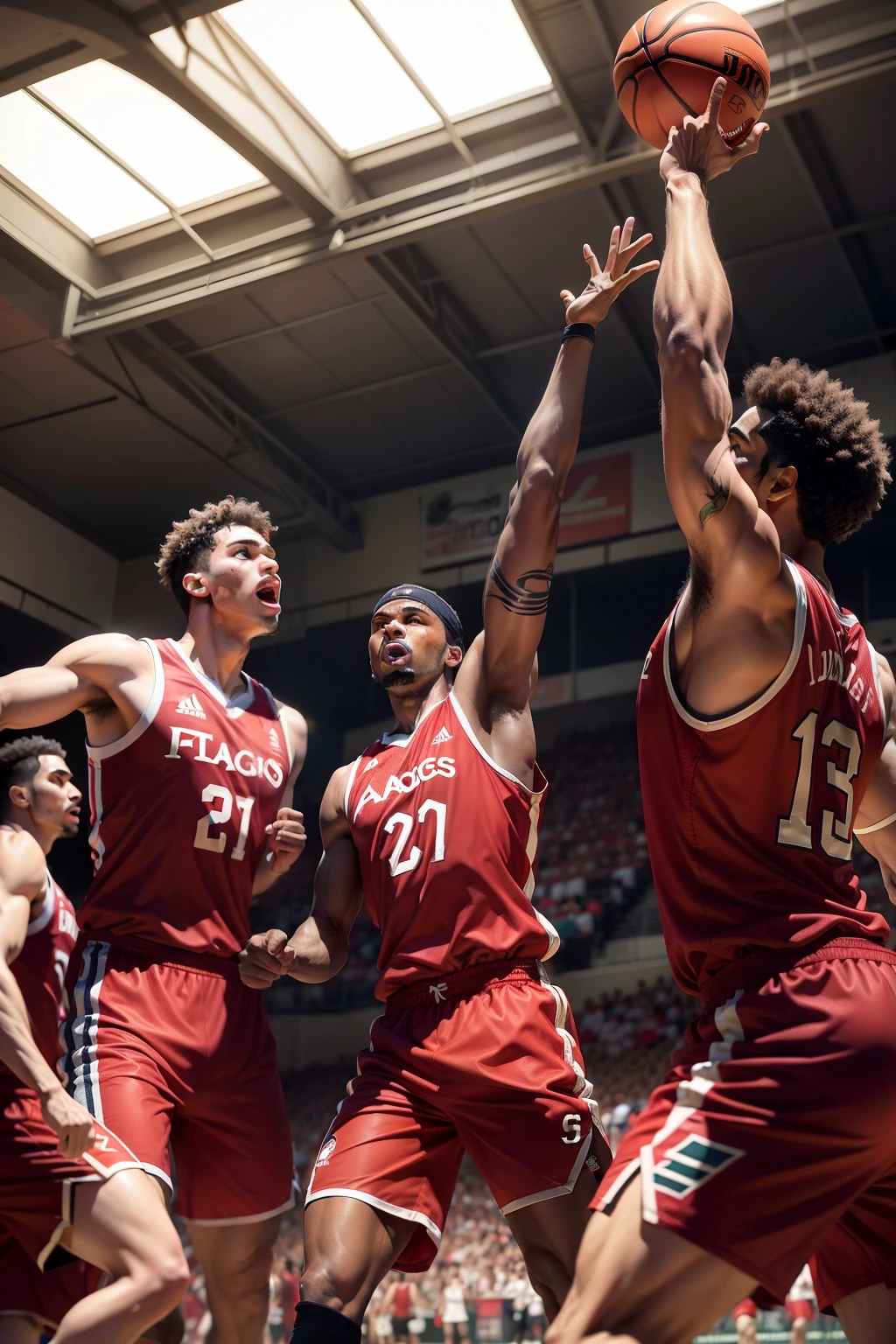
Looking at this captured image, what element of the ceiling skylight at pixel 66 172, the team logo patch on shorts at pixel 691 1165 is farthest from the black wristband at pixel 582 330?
the ceiling skylight at pixel 66 172

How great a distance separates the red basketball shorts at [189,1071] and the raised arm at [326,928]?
0.24 m

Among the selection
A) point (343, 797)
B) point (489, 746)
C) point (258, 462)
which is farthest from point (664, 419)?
point (258, 462)

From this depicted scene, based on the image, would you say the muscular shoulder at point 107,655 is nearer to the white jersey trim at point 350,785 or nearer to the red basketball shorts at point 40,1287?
the white jersey trim at point 350,785

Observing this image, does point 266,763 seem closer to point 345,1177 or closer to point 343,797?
point 343,797

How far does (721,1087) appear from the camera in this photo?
7.47 feet

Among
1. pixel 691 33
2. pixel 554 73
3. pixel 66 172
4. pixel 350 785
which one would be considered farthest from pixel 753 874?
pixel 66 172

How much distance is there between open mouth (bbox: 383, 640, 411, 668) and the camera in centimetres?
446

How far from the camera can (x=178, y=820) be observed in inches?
169

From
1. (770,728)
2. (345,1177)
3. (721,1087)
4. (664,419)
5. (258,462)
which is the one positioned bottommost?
(345,1177)

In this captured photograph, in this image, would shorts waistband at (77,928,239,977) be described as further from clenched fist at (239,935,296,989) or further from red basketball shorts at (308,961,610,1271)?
Answer: red basketball shorts at (308,961,610,1271)

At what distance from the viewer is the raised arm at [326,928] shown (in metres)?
3.71

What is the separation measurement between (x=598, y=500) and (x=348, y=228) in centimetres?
569

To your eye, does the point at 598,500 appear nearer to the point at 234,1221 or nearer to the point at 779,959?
the point at 234,1221

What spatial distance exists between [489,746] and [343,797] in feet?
1.73
